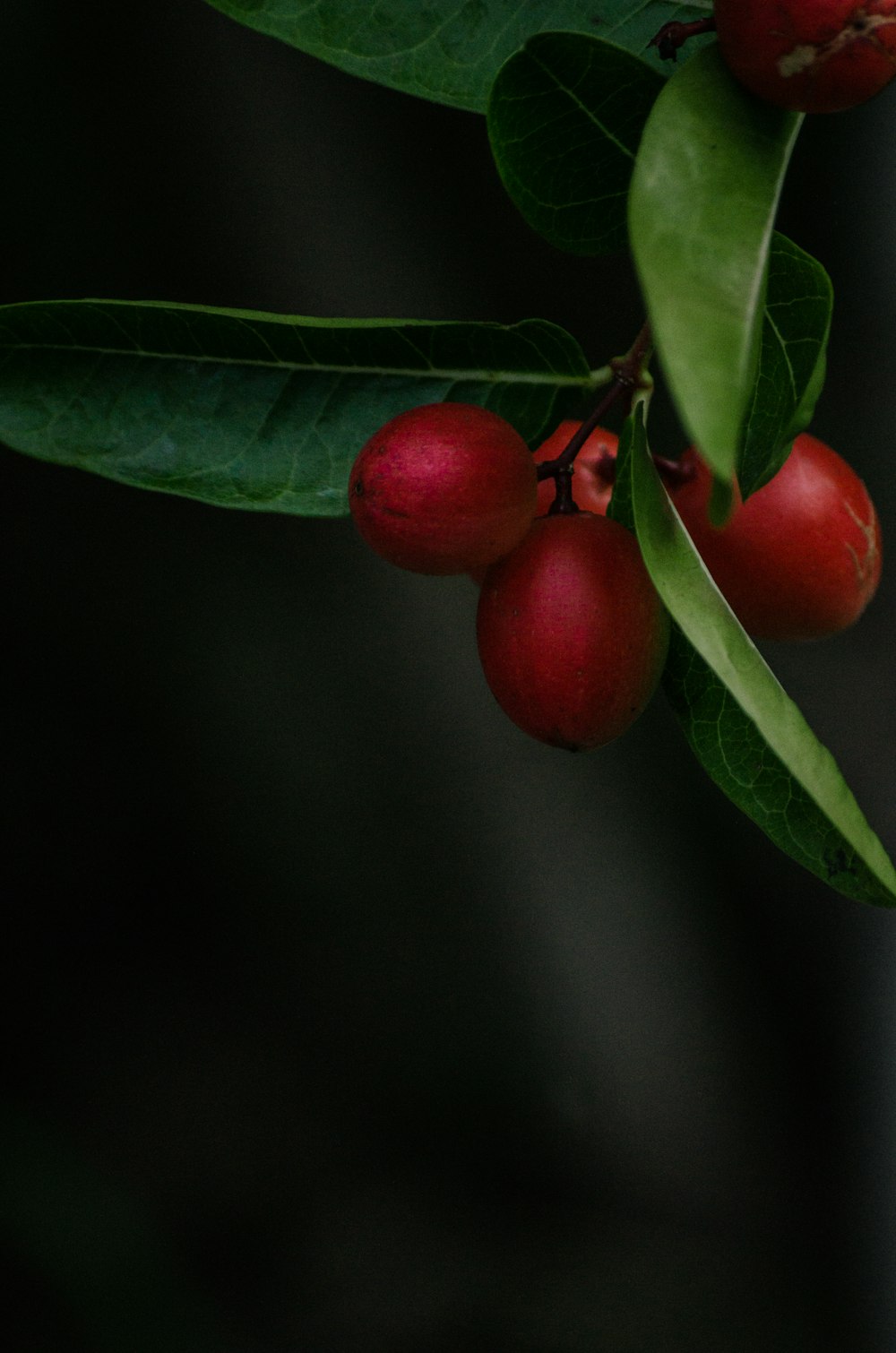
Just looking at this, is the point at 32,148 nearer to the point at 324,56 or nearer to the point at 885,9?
the point at 324,56

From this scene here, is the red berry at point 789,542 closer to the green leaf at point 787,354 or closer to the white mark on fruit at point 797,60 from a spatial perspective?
the green leaf at point 787,354

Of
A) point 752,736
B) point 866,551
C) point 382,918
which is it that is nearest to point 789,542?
point 866,551

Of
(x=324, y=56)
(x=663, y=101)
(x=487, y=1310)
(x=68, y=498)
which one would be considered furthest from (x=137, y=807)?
(x=663, y=101)

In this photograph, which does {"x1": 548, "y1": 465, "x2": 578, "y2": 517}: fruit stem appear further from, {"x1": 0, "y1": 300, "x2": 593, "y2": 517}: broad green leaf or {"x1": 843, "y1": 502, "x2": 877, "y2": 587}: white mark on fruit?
{"x1": 843, "y1": 502, "x2": 877, "y2": 587}: white mark on fruit

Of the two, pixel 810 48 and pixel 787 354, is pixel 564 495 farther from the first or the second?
pixel 810 48

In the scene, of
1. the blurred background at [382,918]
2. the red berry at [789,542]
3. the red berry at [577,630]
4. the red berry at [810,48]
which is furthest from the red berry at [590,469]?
the blurred background at [382,918]
